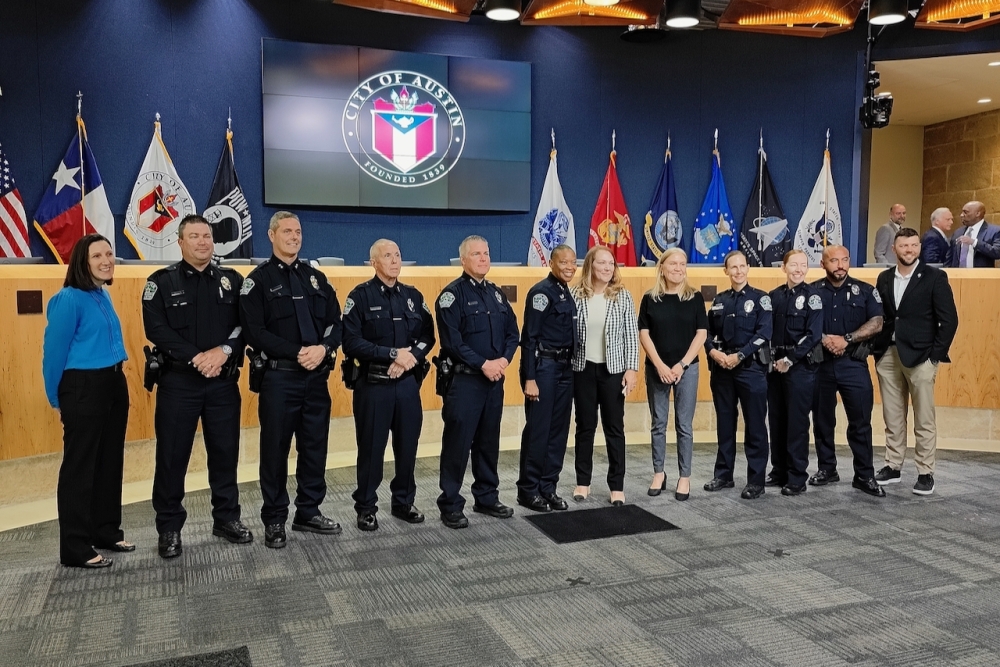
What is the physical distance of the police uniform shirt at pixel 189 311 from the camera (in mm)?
3561

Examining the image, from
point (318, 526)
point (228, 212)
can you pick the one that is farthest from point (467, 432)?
point (228, 212)

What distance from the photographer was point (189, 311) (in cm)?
364

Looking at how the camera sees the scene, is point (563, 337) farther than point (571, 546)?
Yes

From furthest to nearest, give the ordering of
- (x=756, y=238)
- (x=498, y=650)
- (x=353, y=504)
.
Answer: (x=756, y=238) < (x=353, y=504) < (x=498, y=650)

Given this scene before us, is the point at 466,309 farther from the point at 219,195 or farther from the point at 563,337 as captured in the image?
the point at 219,195

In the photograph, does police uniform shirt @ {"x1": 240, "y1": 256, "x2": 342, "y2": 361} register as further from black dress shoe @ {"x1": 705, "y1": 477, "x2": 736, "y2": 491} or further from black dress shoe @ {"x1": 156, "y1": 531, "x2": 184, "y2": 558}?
black dress shoe @ {"x1": 705, "y1": 477, "x2": 736, "y2": 491}

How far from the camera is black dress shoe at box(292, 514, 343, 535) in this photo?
3.96m

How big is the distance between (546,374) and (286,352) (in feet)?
4.68

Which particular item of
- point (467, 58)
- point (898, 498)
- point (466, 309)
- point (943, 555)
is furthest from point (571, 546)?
point (467, 58)

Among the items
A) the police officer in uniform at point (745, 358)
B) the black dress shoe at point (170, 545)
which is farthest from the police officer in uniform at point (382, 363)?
the police officer in uniform at point (745, 358)

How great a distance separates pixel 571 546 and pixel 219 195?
4922 millimetres

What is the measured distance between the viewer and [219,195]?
710 centimetres

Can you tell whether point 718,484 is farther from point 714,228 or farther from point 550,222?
point 714,228

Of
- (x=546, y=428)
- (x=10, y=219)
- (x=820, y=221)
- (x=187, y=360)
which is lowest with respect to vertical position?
(x=546, y=428)
